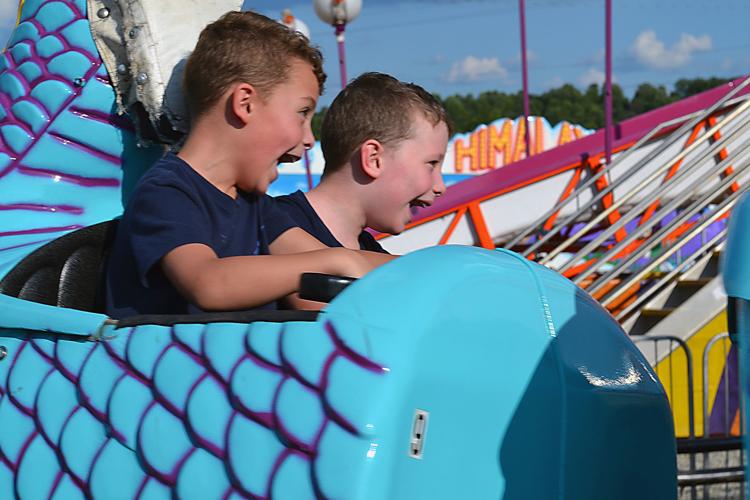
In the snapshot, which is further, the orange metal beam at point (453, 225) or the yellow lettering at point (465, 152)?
the yellow lettering at point (465, 152)

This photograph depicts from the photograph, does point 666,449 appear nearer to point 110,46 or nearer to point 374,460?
→ point 374,460

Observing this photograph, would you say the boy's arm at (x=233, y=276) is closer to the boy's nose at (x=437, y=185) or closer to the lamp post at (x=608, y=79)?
the boy's nose at (x=437, y=185)

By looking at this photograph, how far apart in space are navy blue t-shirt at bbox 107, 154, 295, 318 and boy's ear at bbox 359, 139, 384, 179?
24cm

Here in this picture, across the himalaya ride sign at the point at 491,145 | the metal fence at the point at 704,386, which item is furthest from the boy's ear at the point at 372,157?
the himalaya ride sign at the point at 491,145

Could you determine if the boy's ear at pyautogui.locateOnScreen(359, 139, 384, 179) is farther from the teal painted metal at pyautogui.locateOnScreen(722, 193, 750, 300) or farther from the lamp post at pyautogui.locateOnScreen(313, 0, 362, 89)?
the lamp post at pyautogui.locateOnScreen(313, 0, 362, 89)

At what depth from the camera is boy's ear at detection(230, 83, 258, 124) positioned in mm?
1123

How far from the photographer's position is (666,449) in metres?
0.93

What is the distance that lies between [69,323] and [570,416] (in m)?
0.49

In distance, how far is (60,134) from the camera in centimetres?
137

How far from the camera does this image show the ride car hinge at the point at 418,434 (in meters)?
0.77

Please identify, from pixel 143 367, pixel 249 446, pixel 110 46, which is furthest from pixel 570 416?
pixel 110 46

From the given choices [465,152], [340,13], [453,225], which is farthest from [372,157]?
[465,152]

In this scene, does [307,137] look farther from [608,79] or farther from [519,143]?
[519,143]

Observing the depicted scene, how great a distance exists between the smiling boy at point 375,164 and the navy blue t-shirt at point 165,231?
0.20 meters
